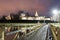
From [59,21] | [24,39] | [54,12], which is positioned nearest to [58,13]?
[54,12]

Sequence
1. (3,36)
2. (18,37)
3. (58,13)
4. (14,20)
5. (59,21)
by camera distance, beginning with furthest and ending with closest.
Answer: (14,20) < (59,21) < (58,13) < (18,37) < (3,36)

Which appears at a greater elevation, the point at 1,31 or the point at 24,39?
the point at 1,31

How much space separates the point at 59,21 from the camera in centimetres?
5766

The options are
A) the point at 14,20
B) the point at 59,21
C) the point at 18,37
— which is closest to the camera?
the point at 18,37

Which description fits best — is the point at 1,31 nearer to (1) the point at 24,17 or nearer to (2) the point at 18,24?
(2) the point at 18,24

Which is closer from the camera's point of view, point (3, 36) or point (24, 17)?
point (3, 36)

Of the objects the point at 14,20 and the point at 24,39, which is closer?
the point at 24,39

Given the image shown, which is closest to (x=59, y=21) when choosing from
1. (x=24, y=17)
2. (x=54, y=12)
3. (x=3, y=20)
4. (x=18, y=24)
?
(x=54, y=12)

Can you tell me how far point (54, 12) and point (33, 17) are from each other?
2757cm

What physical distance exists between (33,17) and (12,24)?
68.1 ft

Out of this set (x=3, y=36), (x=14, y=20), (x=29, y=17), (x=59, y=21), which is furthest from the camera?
(x=29, y=17)

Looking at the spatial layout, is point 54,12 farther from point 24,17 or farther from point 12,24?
point 24,17

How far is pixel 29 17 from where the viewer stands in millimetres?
77125

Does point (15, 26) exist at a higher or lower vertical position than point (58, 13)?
lower
